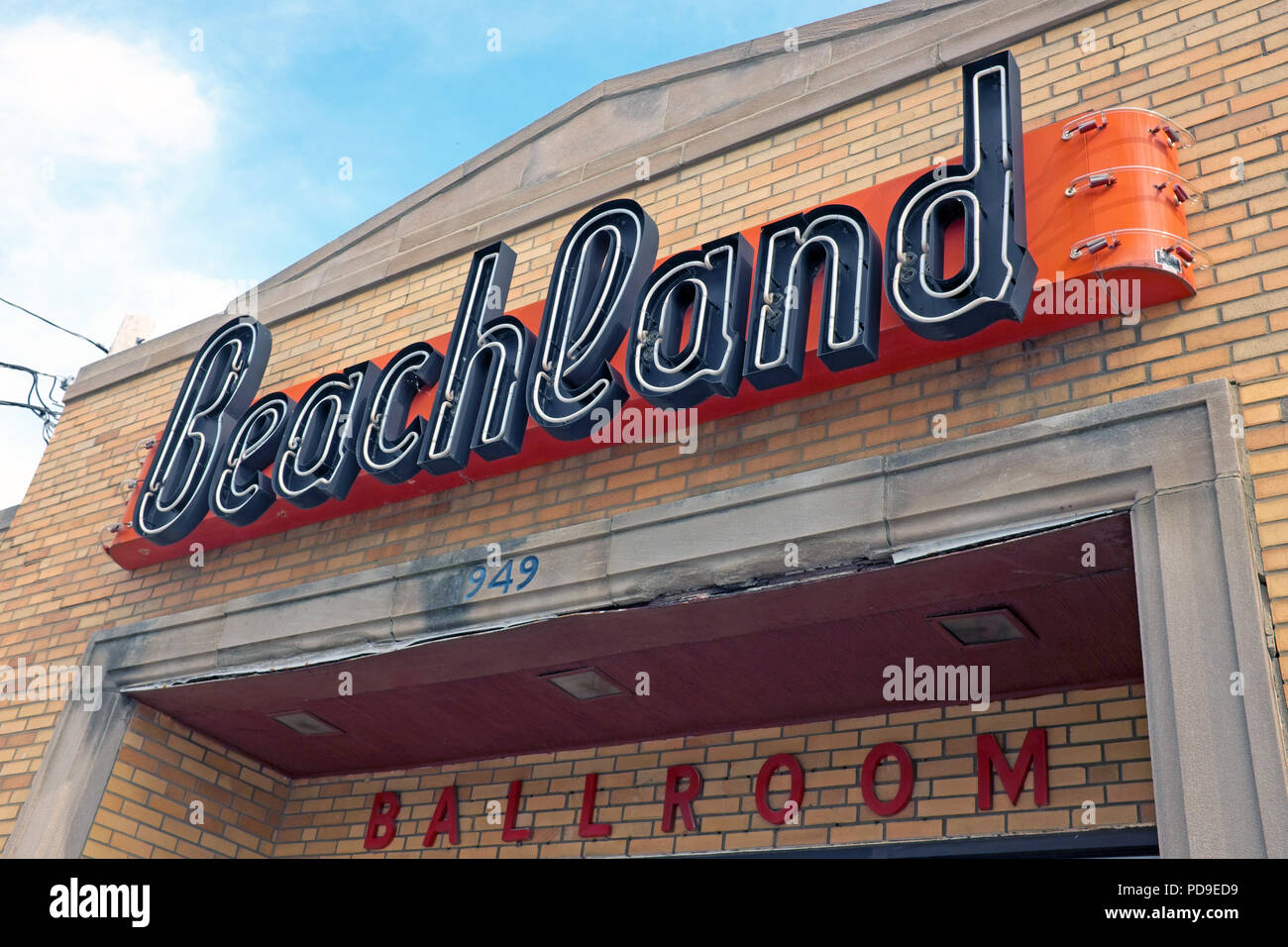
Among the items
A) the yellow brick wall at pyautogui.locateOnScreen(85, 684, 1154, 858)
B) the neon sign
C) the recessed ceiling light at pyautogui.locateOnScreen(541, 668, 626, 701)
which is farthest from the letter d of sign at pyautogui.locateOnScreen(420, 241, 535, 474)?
the yellow brick wall at pyautogui.locateOnScreen(85, 684, 1154, 858)

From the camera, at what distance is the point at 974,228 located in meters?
4.41

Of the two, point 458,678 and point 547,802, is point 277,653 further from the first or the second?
point 547,802

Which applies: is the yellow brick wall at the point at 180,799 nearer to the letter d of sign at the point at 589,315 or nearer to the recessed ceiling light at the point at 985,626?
the letter d of sign at the point at 589,315

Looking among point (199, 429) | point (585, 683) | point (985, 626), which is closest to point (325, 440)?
point (199, 429)

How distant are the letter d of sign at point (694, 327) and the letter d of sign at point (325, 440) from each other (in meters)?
1.68

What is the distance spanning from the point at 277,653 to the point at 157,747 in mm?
1307

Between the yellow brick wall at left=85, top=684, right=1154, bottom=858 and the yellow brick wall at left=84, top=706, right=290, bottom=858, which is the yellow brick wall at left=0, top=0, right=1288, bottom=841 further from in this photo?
the yellow brick wall at left=85, top=684, right=1154, bottom=858

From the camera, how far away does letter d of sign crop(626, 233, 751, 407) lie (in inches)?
192

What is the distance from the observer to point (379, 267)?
735 centimetres

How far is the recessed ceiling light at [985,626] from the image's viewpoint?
14.8ft

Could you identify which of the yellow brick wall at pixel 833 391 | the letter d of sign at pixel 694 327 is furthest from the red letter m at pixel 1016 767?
the letter d of sign at pixel 694 327

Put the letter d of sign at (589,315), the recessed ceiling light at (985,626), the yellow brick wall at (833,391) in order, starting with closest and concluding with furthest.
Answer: the yellow brick wall at (833,391) < the recessed ceiling light at (985,626) < the letter d of sign at (589,315)
